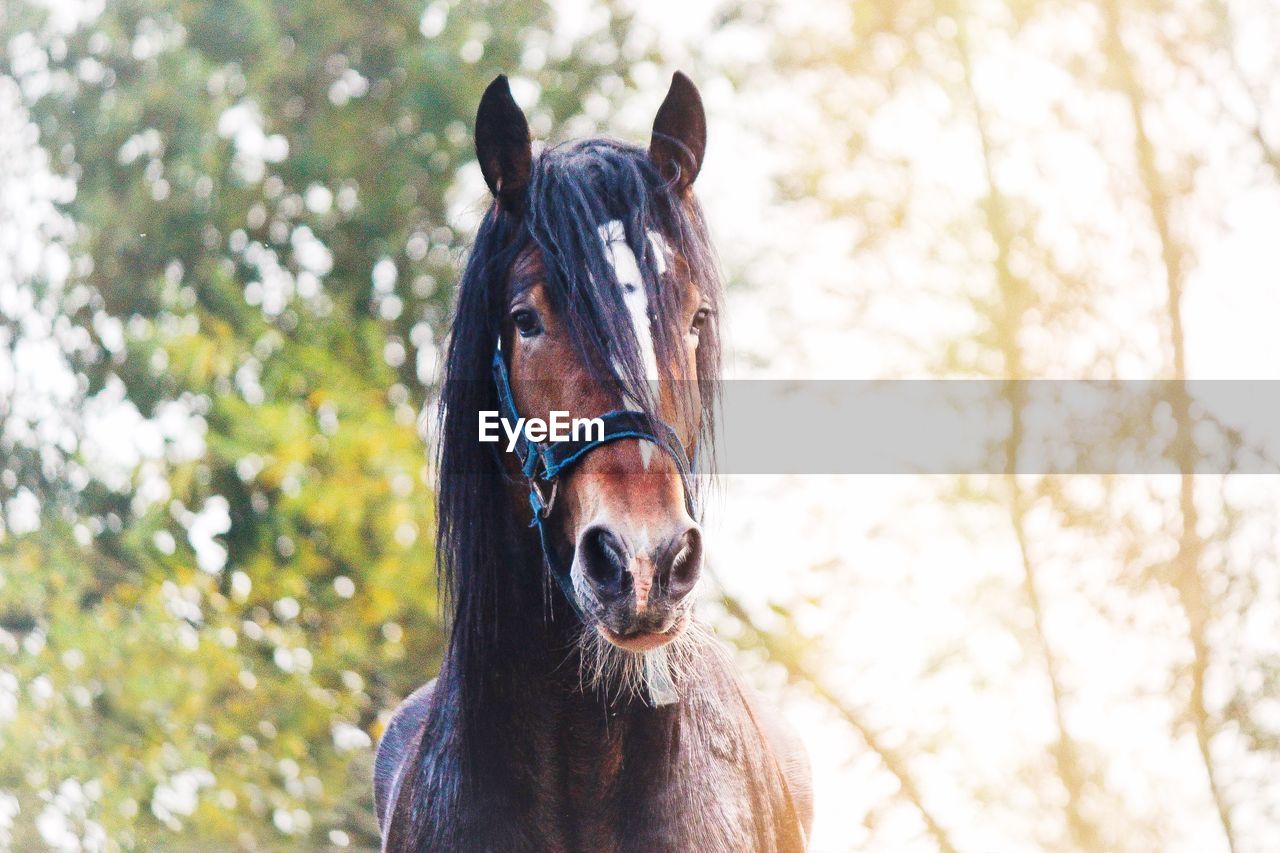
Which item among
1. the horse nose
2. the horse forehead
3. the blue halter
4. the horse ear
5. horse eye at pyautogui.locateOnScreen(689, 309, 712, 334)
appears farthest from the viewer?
the horse ear

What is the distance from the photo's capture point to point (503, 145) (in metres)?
2.16

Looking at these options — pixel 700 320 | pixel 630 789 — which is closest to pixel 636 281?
pixel 700 320

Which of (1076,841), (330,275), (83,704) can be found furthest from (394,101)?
(1076,841)

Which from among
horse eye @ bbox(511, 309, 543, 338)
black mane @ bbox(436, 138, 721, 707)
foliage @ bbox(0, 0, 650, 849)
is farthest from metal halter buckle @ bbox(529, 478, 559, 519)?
foliage @ bbox(0, 0, 650, 849)

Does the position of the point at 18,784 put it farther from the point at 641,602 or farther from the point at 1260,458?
the point at 1260,458

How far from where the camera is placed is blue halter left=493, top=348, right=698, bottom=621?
72.0 inches

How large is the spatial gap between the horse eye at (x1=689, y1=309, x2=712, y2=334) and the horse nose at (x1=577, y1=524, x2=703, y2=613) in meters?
0.46

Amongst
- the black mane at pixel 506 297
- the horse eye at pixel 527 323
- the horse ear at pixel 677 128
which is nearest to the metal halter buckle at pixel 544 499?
the black mane at pixel 506 297

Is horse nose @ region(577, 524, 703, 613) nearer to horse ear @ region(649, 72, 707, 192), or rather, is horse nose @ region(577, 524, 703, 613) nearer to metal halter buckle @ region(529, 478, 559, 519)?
metal halter buckle @ region(529, 478, 559, 519)

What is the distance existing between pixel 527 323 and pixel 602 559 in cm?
45

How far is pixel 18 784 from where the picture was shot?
7539 millimetres

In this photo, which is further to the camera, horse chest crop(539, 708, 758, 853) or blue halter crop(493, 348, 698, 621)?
horse chest crop(539, 708, 758, 853)

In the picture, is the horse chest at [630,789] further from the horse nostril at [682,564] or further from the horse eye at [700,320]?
the horse eye at [700,320]

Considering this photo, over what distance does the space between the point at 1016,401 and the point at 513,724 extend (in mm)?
5907
